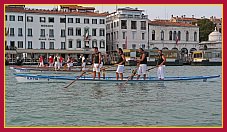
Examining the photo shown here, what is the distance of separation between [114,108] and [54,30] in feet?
179

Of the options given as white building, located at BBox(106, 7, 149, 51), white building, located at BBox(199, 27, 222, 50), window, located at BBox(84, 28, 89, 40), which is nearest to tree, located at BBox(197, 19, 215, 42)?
white building, located at BBox(199, 27, 222, 50)

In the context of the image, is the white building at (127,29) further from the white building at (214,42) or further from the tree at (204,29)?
the tree at (204,29)

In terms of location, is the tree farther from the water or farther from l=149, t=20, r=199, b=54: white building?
the water

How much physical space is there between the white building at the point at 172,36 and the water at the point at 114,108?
2297 inches

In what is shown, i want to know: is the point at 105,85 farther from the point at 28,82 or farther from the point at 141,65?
the point at 28,82

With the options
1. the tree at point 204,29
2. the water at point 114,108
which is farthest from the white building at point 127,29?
the water at point 114,108

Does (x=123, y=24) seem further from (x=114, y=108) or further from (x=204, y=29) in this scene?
(x=114, y=108)

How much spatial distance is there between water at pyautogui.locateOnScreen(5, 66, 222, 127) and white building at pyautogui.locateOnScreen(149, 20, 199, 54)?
58347 millimetres

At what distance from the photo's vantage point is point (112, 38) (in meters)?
72.1

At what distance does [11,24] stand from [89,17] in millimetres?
12892

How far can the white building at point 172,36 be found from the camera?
7306 centimetres

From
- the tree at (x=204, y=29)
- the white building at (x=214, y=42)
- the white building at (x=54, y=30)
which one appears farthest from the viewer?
the tree at (x=204, y=29)

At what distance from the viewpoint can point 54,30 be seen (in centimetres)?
6431

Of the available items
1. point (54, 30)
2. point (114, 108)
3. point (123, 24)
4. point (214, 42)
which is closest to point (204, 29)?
point (214, 42)
